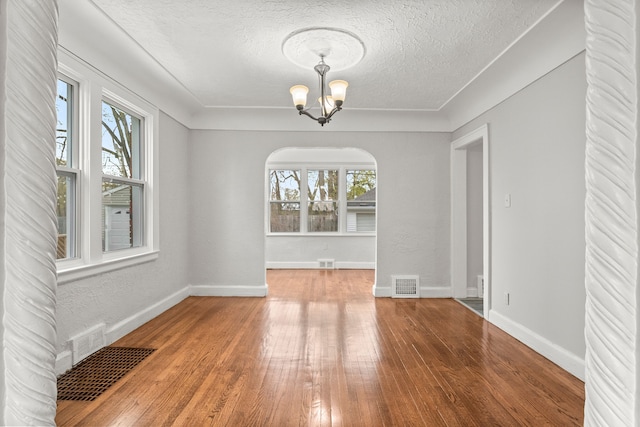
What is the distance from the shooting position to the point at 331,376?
251 centimetres

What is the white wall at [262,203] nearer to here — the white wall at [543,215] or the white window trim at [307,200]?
the white wall at [543,215]

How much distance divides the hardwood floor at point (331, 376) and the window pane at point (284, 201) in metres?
3.69

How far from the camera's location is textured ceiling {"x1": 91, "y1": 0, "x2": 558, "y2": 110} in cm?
237

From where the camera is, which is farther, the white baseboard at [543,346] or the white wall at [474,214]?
the white wall at [474,214]

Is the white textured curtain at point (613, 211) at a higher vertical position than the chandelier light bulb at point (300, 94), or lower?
lower

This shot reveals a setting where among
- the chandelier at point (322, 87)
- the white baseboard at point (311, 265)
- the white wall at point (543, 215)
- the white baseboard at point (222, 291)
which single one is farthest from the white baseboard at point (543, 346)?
the white baseboard at point (311, 265)

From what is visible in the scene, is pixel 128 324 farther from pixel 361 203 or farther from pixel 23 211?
pixel 361 203

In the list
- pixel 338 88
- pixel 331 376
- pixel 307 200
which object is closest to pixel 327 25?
pixel 338 88

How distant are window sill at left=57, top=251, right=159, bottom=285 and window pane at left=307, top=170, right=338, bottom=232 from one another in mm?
4422

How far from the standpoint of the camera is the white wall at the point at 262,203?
4949 mm

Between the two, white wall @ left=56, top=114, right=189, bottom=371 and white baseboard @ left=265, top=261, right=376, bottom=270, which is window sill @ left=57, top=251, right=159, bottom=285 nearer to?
white wall @ left=56, top=114, right=189, bottom=371

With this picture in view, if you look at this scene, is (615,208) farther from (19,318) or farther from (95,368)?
(95,368)

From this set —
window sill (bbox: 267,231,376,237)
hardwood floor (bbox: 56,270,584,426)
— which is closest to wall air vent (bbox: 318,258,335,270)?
window sill (bbox: 267,231,376,237)

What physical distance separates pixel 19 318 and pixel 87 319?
1954 millimetres
